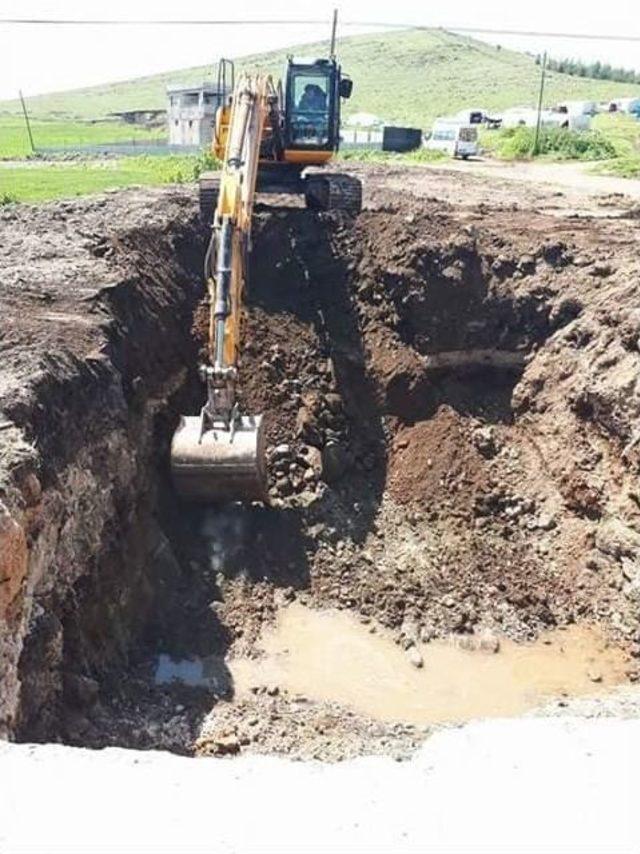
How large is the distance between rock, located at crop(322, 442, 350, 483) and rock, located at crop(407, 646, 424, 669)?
3216 millimetres

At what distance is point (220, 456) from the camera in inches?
425

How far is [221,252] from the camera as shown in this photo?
11.3m

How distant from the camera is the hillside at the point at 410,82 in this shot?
83.8 m

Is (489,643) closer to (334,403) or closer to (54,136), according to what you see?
(334,403)

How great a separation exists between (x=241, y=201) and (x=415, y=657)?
629 cm

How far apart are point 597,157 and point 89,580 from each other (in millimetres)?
35563

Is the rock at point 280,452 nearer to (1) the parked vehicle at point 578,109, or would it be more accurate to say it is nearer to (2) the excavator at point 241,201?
(2) the excavator at point 241,201

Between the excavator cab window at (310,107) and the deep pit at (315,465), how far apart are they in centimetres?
155

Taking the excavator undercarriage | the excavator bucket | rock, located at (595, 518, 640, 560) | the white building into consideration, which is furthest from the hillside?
the excavator bucket

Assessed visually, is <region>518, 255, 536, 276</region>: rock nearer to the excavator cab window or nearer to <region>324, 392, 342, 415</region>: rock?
<region>324, 392, 342, 415</region>: rock

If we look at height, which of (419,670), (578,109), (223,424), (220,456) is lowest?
(419,670)

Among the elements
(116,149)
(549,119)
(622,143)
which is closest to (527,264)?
(622,143)

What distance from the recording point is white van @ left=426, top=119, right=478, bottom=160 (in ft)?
136

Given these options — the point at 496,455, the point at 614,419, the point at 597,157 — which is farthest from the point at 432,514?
the point at 597,157
